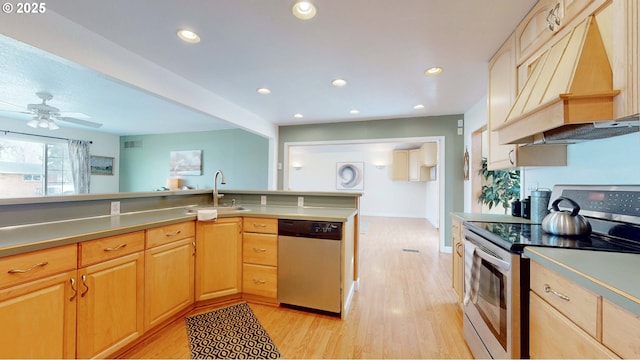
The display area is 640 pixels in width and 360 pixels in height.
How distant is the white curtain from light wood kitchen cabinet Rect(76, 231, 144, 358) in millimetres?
6236

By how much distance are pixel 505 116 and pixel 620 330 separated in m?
1.64

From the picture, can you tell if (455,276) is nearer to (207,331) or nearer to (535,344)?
(535,344)

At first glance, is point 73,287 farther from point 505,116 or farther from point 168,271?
point 505,116

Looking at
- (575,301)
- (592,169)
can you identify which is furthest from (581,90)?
(575,301)

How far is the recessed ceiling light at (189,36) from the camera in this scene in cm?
185

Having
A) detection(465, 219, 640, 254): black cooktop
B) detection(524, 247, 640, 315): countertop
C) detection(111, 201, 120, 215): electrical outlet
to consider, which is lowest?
detection(524, 247, 640, 315): countertop

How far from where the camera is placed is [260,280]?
7.16ft

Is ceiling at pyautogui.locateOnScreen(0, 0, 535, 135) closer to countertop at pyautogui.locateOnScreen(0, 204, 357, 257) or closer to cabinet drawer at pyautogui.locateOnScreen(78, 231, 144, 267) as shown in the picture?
countertop at pyautogui.locateOnScreen(0, 204, 357, 257)

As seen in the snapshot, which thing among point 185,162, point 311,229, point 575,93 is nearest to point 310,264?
point 311,229

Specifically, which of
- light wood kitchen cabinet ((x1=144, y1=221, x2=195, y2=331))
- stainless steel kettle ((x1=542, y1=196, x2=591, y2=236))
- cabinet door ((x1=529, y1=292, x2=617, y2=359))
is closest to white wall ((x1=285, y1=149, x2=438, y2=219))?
light wood kitchen cabinet ((x1=144, y1=221, x2=195, y2=331))

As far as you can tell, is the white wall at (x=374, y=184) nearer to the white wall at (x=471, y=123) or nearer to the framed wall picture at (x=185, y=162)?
the framed wall picture at (x=185, y=162)

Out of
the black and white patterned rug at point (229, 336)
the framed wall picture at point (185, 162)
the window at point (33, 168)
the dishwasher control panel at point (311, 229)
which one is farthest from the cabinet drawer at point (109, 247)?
the window at point (33, 168)

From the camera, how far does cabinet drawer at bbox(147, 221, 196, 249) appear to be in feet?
5.46

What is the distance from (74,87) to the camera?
311 cm
